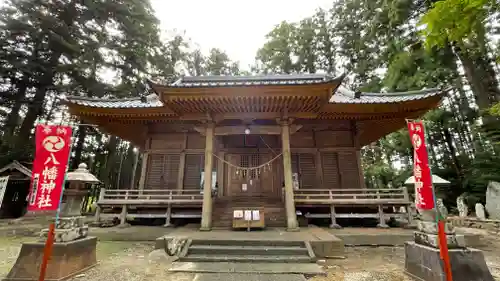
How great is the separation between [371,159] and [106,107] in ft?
91.1

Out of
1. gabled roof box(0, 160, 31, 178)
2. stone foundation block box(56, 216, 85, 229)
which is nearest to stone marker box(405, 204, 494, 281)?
stone foundation block box(56, 216, 85, 229)

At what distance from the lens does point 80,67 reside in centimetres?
1619

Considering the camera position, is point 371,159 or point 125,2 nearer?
point 125,2

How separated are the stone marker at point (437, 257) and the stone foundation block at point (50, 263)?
693cm

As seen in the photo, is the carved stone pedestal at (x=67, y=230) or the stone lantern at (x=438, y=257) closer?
the stone lantern at (x=438, y=257)

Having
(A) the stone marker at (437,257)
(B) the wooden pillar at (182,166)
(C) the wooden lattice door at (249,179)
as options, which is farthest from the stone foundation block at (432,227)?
(B) the wooden pillar at (182,166)

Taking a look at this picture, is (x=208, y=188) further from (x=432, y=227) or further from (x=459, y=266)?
(x=459, y=266)

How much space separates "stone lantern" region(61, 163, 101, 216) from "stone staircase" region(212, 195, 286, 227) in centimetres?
449

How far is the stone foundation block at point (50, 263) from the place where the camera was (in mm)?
4254

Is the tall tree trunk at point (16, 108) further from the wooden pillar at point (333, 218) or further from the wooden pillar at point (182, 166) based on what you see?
the wooden pillar at point (333, 218)

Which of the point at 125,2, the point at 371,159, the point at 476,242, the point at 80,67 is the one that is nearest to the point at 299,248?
the point at 476,242

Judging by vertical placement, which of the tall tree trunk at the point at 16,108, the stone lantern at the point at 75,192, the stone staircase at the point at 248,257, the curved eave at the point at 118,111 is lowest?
the stone staircase at the point at 248,257

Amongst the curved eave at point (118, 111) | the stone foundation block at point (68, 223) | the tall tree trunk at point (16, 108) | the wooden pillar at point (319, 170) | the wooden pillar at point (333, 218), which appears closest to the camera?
the stone foundation block at point (68, 223)

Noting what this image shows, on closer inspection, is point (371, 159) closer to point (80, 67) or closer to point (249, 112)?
point (249, 112)
